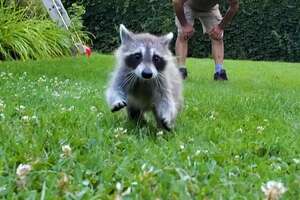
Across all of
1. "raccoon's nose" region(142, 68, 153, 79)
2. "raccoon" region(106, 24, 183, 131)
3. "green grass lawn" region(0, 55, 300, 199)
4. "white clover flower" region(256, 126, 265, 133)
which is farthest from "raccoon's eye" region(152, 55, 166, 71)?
"white clover flower" region(256, 126, 265, 133)

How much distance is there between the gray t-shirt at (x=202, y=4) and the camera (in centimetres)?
962

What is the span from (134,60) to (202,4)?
558 centimetres

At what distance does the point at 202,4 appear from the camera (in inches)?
381

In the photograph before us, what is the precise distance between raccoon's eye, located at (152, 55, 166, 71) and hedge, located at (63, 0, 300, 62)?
48.6 ft

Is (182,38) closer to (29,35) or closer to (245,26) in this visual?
(29,35)

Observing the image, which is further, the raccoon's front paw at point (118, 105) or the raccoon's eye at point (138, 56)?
the raccoon's eye at point (138, 56)

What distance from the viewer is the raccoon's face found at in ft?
13.7

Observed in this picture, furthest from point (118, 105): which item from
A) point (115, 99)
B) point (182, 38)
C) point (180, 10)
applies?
point (182, 38)

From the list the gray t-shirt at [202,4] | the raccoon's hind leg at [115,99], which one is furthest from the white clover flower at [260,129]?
the gray t-shirt at [202,4]

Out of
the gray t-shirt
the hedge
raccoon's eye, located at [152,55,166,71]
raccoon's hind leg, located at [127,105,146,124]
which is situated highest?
raccoon's eye, located at [152,55,166,71]

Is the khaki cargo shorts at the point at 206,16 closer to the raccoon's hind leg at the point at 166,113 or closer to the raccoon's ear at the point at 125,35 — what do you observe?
the raccoon's ear at the point at 125,35

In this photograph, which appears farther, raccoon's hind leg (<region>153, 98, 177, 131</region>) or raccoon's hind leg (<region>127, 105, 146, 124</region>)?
raccoon's hind leg (<region>127, 105, 146, 124</region>)

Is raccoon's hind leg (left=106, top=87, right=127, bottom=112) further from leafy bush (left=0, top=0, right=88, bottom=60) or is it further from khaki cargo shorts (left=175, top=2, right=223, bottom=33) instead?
leafy bush (left=0, top=0, right=88, bottom=60)

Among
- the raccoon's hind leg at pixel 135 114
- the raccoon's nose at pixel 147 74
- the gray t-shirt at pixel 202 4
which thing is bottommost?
the gray t-shirt at pixel 202 4
